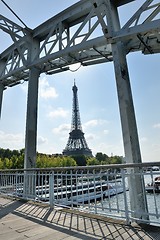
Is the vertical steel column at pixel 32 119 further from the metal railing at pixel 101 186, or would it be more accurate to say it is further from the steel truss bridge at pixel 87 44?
the metal railing at pixel 101 186

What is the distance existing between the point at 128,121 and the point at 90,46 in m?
1.79

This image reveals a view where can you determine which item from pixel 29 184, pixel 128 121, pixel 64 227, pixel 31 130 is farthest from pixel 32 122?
pixel 64 227

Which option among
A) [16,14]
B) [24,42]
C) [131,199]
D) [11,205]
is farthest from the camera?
[24,42]

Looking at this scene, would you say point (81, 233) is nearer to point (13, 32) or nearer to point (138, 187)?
point (138, 187)

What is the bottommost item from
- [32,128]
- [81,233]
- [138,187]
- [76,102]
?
[81,233]

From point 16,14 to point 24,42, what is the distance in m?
1.01

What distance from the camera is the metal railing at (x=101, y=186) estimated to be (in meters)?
2.26

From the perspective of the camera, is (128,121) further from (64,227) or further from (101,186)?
(64,227)

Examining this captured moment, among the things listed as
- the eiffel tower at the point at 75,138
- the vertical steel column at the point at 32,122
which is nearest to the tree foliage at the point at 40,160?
the eiffel tower at the point at 75,138

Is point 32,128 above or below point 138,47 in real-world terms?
below

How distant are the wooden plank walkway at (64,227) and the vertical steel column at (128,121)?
540 millimetres

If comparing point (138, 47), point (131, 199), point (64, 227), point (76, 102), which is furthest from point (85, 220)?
point (76, 102)

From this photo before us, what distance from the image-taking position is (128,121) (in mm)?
3043

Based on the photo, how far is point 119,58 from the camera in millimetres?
3297
